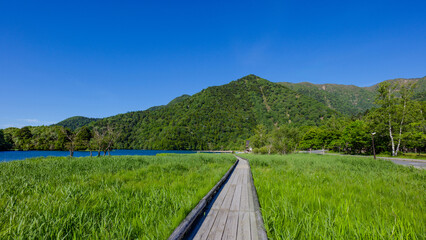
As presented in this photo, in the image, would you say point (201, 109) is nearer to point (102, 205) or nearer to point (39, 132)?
point (39, 132)

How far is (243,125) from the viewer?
148 m

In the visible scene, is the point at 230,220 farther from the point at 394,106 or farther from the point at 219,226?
the point at 394,106

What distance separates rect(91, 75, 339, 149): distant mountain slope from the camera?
443ft

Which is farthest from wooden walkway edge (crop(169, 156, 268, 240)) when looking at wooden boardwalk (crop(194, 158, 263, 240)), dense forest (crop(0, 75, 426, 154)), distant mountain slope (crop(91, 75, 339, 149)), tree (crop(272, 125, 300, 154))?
distant mountain slope (crop(91, 75, 339, 149))

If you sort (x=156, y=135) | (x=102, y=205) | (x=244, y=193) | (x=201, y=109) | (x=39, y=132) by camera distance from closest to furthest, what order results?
(x=102, y=205) < (x=244, y=193) < (x=39, y=132) < (x=156, y=135) < (x=201, y=109)

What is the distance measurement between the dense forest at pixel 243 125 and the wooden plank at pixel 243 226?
41.9 m

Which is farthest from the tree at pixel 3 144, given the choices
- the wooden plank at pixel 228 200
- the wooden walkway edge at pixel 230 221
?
the wooden walkway edge at pixel 230 221

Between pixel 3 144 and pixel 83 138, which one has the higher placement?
pixel 83 138

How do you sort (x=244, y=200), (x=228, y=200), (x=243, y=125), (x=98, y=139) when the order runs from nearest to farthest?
(x=228, y=200), (x=244, y=200), (x=98, y=139), (x=243, y=125)

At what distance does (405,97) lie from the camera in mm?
36375

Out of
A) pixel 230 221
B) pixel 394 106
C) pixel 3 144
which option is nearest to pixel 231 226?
pixel 230 221

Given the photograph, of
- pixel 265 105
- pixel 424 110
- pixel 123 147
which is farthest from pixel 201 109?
pixel 424 110

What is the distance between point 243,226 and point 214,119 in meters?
156

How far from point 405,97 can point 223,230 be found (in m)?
56.0
